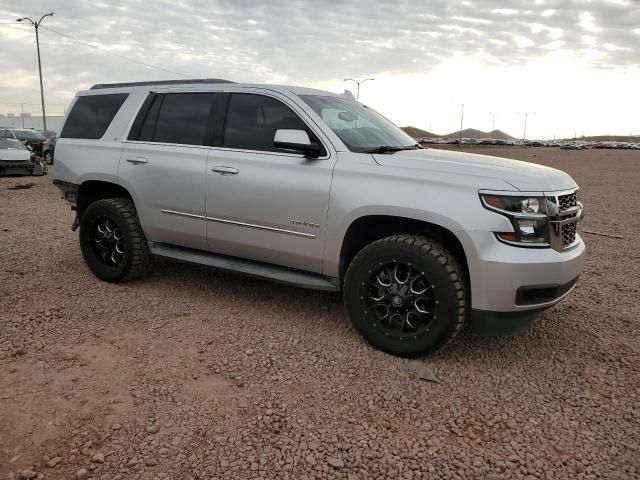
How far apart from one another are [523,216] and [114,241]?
389 cm

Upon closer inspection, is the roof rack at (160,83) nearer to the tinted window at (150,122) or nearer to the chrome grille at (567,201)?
the tinted window at (150,122)

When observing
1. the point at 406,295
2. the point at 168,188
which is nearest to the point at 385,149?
the point at 406,295

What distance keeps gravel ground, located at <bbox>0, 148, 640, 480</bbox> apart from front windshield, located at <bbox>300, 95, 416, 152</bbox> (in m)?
1.52

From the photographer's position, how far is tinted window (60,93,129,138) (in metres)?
5.38

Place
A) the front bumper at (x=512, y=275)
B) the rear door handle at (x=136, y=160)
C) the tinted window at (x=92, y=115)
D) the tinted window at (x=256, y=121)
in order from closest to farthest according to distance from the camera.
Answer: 1. the front bumper at (x=512, y=275)
2. the tinted window at (x=256, y=121)
3. the rear door handle at (x=136, y=160)
4. the tinted window at (x=92, y=115)

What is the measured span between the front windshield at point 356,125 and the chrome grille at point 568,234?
1537 millimetres

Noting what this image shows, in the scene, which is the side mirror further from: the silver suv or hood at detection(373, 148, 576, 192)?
hood at detection(373, 148, 576, 192)

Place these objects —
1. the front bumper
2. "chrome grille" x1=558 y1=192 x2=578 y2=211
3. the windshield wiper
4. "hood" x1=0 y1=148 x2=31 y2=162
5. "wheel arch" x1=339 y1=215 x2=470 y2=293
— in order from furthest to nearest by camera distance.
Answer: "hood" x1=0 y1=148 x2=31 y2=162, the windshield wiper, "wheel arch" x1=339 y1=215 x2=470 y2=293, "chrome grille" x1=558 y1=192 x2=578 y2=211, the front bumper

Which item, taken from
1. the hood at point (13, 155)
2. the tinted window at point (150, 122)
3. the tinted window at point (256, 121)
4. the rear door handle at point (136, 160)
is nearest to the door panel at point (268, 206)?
the tinted window at point (256, 121)

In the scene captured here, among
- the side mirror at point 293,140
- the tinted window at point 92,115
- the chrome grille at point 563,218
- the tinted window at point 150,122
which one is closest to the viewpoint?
the chrome grille at point 563,218

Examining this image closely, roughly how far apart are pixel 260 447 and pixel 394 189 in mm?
1907

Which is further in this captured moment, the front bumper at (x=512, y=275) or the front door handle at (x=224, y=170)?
the front door handle at (x=224, y=170)

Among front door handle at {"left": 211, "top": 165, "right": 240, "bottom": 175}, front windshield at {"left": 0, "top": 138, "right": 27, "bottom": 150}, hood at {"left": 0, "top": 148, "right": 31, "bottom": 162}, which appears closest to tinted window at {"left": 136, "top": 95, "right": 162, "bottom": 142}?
front door handle at {"left": 211, "top": 165, "right": 240, "bottom": 175}

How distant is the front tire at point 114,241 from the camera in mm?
5105
